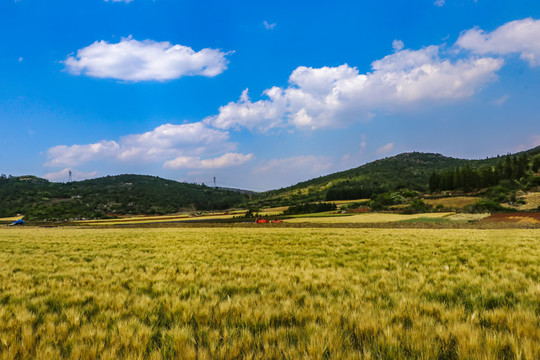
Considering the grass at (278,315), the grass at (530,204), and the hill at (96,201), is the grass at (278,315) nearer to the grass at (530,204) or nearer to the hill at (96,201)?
the grass at (530,204)

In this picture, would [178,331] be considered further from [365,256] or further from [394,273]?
[365,256]

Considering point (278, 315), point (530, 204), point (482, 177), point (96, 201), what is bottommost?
point (530, 204)

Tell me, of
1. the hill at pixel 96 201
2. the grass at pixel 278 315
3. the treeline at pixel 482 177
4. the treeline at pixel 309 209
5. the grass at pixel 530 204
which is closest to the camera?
the grass at pixel 278 315

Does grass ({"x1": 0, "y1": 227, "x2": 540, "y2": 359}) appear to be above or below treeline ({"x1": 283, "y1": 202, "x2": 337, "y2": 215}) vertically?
above

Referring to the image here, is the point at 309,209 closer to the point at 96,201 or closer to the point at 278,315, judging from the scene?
the point at 278,315

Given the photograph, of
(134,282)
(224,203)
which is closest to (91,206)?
(224,203)

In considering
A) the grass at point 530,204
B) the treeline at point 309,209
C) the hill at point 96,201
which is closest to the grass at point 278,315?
the grass at point 530,204

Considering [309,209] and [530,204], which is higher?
[530,204]

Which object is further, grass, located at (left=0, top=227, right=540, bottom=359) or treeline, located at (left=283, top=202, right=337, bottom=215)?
treeline, located at (left=283, top=202, right=337, bottom=215)

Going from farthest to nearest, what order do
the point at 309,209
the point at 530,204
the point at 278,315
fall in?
the point at 309,209 → the point at 530,204 → the point at 278,315

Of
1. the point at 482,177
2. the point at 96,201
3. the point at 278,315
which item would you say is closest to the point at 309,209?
the point at 482,177

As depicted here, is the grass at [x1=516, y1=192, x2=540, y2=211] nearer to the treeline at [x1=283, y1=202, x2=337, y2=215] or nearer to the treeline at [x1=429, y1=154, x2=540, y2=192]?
the treeline at [x1=283, y1=202, x2=337, y2=215]

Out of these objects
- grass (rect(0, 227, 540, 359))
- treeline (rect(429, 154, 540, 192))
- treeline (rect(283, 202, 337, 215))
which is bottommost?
treeline (rect(283, 202, 337, 215))

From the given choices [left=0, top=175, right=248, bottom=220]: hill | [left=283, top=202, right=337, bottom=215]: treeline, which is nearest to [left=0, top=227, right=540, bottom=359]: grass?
[left=283, top=202, right=337, bottom=215]: treeline
